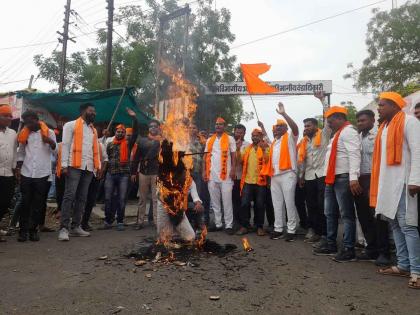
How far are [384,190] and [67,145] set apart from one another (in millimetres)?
5112

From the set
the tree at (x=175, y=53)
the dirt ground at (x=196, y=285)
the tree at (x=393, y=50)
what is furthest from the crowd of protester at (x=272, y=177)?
the tree at (x=393, y=50)

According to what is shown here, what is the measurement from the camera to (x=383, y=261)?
489cm

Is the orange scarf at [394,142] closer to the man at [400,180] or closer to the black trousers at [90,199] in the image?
the man at [400,180]

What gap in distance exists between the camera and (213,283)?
403 centimetres

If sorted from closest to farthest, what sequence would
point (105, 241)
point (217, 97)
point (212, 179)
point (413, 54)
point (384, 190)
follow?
1. point (384, 190)
2. point (105, 241)
3. point (212, 179)
4. point (217, 97)
5. point (413, 54)

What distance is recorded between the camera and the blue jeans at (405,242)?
4055 mm

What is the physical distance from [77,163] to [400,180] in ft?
16.6

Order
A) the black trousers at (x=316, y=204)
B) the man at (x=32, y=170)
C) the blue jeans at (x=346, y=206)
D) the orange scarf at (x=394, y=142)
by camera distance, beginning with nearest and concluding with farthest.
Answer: the orange scarf at (x=394, y=142), the blue jeans at (x=346, y=206), the man at (x=32, y=170), the black trousers at (x=316, y=204)

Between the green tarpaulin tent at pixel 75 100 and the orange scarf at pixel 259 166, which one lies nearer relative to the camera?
the orange scarf at pixel 259 166

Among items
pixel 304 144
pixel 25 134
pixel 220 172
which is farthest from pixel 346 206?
pixel 25 134

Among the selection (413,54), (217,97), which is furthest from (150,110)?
(413,54)

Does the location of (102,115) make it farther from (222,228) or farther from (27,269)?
(27,269)

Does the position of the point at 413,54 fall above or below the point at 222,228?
above

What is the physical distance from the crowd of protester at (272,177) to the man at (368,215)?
14 mm
